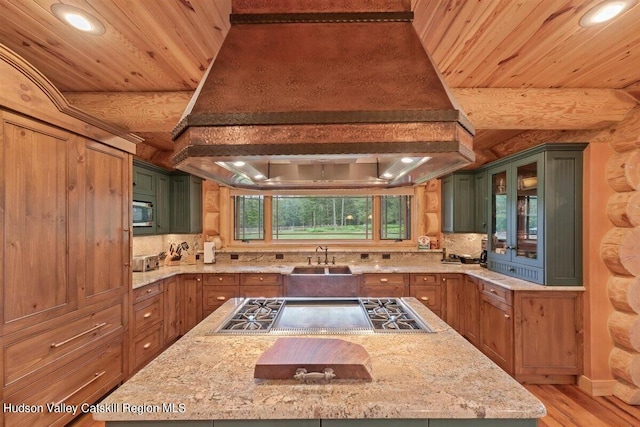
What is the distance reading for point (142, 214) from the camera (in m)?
3.49

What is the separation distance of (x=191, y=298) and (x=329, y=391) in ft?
10.00

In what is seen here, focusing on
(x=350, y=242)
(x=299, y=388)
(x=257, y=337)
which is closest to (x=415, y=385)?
(x=299, y=388)

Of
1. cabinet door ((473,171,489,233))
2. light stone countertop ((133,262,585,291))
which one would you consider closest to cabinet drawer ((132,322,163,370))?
light stone countertop ((133,262,585,291))

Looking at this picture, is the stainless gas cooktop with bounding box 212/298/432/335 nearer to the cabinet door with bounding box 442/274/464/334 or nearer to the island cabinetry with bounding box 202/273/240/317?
the island cabinetry with bounding box 202/273/240/317

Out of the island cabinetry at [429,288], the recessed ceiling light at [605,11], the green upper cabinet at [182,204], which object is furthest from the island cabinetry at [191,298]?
the recessed ceiling light at [605,11]

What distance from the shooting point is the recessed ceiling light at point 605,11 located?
1.34m

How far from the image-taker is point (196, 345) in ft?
4.67

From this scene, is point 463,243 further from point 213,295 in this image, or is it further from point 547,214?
point 213,295

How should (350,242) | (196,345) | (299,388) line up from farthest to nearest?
(350,242)
(196,345)
(299,388)

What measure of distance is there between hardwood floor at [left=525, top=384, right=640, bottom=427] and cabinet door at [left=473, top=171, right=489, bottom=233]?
1.83m

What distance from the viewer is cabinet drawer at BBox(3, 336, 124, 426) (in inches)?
66.0

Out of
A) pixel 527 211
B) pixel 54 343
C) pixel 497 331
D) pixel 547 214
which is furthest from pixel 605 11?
pixel 54 343

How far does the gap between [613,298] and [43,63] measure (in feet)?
14.8

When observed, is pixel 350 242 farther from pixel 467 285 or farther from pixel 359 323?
pixel 359 323
